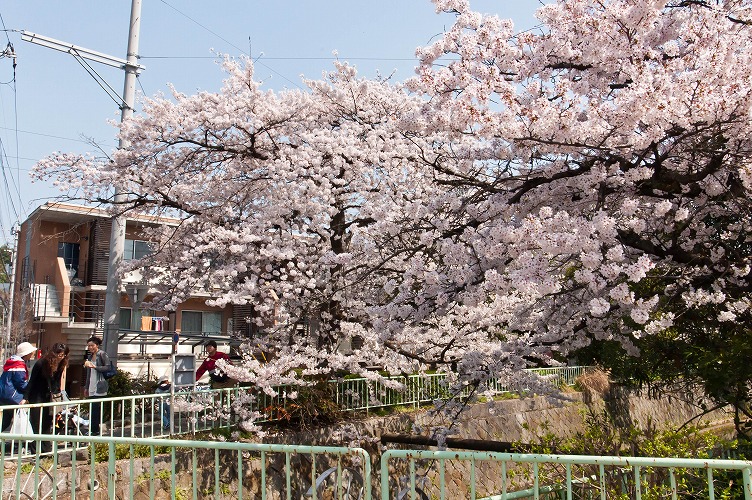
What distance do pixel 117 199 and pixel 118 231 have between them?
0.66m

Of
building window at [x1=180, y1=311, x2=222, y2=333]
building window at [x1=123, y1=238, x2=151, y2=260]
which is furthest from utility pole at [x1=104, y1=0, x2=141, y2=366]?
building window at [x1=180, y1=311, x2=222, y2=333]

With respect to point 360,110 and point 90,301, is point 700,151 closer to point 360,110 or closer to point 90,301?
point 360,110

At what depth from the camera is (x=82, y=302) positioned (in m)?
27.2

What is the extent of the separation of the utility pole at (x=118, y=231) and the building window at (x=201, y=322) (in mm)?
16507

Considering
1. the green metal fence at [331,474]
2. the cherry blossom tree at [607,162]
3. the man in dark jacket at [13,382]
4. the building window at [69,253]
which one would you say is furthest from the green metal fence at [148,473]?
the building window at [69,253]

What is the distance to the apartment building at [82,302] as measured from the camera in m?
25.2

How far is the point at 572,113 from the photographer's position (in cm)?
563

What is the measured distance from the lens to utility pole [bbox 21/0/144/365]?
1193cm

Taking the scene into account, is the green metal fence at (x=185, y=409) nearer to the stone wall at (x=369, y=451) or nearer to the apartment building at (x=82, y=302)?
the stone wall at (x=369, y=451)

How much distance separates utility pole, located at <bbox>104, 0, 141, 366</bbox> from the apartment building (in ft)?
39.3

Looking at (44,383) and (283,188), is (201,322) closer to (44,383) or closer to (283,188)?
(283,188)

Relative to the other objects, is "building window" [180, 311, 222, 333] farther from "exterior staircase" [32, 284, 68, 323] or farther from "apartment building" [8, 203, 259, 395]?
"exterior staircase" [32, 284, 68, 323]

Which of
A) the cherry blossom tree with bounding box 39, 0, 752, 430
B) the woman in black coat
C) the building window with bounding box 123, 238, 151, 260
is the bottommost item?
the woman in black coat

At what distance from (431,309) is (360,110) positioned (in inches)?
272
